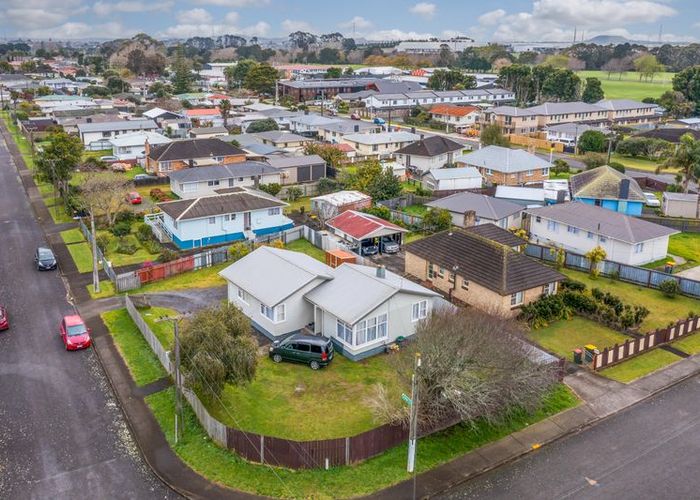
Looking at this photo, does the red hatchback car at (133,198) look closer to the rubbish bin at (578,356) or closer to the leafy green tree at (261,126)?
the leafy green tree at (261,126)

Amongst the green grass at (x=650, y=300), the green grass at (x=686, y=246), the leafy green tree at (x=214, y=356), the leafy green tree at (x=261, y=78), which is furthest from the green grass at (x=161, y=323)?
the leafy green tree at (x=261, y=78)


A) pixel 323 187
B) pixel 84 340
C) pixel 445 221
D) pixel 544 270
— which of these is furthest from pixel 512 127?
pixel 84 340

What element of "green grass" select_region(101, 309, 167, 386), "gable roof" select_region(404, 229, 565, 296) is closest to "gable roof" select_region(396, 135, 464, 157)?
"gable roof" select_region(404, 229, 565, 296)

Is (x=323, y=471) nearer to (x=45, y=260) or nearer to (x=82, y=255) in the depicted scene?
(x=45, y=260)

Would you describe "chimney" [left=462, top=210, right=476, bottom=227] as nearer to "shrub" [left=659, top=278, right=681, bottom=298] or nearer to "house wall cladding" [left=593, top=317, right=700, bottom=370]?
"shrub" [left=659, top=278, right=681, bottom=298]

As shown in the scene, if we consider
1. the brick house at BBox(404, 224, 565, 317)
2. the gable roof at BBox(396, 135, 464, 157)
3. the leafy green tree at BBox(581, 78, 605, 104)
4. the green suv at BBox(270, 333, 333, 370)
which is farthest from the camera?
the leafy green tree at BBox(581, 78, 605, 104)

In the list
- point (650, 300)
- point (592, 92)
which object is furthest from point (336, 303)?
point (592, 92)
